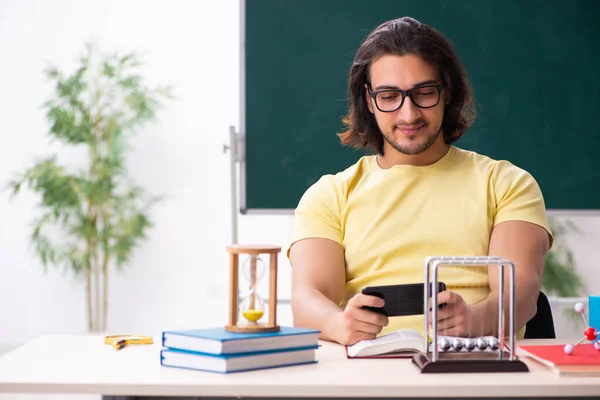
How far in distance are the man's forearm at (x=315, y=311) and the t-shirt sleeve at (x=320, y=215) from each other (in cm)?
17

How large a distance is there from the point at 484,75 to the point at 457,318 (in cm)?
203

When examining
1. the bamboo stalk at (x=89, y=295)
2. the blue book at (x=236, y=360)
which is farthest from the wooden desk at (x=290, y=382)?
the bamboo stalk at (x=89, y=295)

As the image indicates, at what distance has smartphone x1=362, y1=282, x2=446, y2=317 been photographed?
1381 mm

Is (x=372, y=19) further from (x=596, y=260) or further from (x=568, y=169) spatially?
(x=596, y=260)

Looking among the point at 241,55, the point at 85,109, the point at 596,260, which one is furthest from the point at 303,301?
the point at 596,260

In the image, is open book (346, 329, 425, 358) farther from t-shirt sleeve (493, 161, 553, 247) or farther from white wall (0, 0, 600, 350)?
white wall (0, 0, 600, 350)

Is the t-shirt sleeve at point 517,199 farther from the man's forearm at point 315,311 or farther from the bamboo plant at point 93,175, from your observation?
the bamboo plant at point 93,175

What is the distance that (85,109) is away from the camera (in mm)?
4820

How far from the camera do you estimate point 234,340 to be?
1.25 m

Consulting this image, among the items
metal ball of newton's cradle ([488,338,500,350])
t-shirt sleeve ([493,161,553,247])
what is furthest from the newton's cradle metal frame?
t-shirt sleeve ([493,161,553,247])

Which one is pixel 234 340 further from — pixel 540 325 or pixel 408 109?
pixel 540 325

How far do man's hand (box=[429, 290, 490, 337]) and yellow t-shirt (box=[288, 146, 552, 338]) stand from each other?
0.36 m

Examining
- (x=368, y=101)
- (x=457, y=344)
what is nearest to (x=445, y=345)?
(x=457, y=344)

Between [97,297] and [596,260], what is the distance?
3.20 meters
